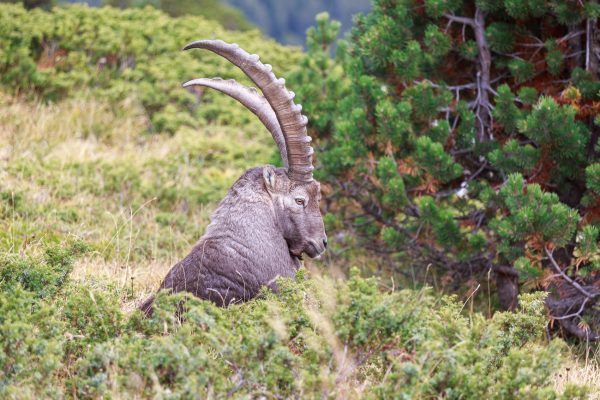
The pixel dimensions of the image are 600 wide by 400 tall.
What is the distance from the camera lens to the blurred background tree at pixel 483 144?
20.5ft

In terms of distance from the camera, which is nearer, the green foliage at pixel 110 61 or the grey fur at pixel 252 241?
the grey fur at pixel 252 241

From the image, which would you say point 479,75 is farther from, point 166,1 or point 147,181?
point 166,1

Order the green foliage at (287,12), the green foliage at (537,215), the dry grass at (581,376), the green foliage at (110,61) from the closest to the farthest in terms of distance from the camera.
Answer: the dry grass at (581,376)
the green foliage at (537,215)
the green foliage at (110,61)
the green foliage at (287,12)

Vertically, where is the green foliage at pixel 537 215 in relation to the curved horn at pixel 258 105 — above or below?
below

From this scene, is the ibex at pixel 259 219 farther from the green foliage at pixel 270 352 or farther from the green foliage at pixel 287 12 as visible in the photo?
the green foliage at pixel 287 12

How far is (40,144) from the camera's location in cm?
1021

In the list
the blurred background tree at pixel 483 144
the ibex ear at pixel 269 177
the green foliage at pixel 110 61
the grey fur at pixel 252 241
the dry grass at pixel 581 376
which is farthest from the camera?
the green foliage at pixel 110 61

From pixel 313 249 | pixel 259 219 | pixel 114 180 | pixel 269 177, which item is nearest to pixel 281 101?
pixel 269 177

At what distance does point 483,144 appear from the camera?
7078mm

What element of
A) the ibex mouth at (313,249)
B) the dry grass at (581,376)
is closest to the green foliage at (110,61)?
the ibex mouth at (313,249)

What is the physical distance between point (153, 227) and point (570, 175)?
13.8ft

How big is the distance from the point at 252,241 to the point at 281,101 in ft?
3.03

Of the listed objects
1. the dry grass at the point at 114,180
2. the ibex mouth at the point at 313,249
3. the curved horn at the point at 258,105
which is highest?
the curved horn at the point at 258,105

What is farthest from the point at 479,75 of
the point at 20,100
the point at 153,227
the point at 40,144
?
the point at 20,100
